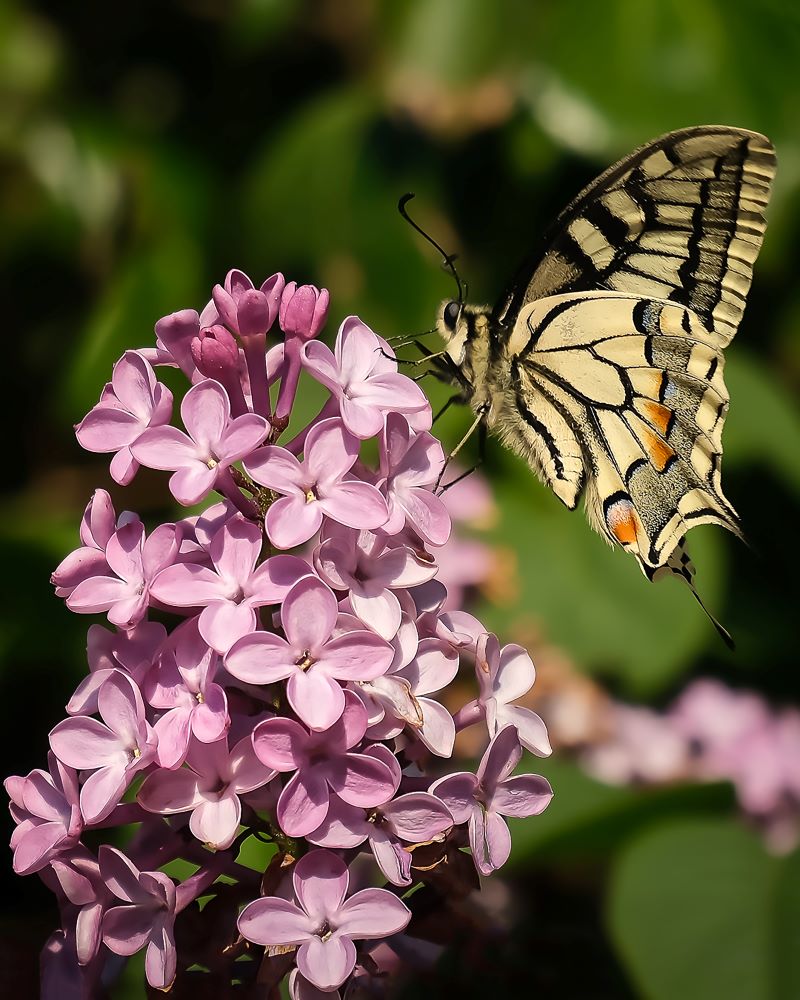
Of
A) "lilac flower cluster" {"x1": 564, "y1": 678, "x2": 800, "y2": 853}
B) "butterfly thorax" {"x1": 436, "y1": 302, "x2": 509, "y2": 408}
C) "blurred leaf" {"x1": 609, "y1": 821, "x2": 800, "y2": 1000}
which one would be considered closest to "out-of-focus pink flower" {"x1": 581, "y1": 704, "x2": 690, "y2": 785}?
"lilac flower cluster" {"x1": 564, "y1": 678, "x2": 800, "y2": 853}

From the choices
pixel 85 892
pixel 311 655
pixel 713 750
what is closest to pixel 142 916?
pixel 85 892

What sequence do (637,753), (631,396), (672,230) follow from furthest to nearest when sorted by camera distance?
(637,753) < (631,396) < (672,230)

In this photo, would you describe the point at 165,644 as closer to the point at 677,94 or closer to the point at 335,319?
the point at 335,319

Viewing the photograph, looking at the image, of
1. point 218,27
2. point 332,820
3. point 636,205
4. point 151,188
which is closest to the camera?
point 332,820

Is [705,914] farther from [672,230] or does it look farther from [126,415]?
[126,415]

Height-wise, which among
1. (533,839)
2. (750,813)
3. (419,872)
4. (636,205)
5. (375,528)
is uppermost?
(636,205)

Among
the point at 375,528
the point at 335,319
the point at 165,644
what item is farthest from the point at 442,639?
the point at 335,319

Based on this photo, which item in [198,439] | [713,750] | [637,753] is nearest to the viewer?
[198,439]
